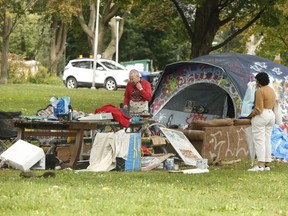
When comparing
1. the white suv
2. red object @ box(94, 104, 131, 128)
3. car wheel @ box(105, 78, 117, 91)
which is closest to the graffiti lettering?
red object @ box(94, 104, 131, 128)

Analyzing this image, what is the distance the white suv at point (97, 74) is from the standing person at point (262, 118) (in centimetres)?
2901

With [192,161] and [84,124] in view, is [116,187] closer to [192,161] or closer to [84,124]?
[84,124]

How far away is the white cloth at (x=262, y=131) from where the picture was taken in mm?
14250

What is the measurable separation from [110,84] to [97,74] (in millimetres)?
857

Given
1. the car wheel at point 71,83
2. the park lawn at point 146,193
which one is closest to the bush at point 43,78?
the car wheel at point 71,83

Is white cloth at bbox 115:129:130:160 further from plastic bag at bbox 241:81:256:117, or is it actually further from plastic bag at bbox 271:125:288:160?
plastic bag at bbox 271:125:288:160

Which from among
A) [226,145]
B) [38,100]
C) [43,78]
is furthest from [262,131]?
[43,78]

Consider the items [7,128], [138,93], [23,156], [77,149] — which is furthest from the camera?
[7,128]

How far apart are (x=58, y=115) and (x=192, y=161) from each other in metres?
2.54

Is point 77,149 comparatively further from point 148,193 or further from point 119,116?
point 148,193

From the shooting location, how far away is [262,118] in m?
14.2

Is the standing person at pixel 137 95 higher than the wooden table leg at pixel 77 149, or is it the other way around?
the standing person at pixel 137 95

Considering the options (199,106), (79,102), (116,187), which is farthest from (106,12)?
(116,187)

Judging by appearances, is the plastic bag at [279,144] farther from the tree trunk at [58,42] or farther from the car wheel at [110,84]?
the tree trunk at [58,42]
